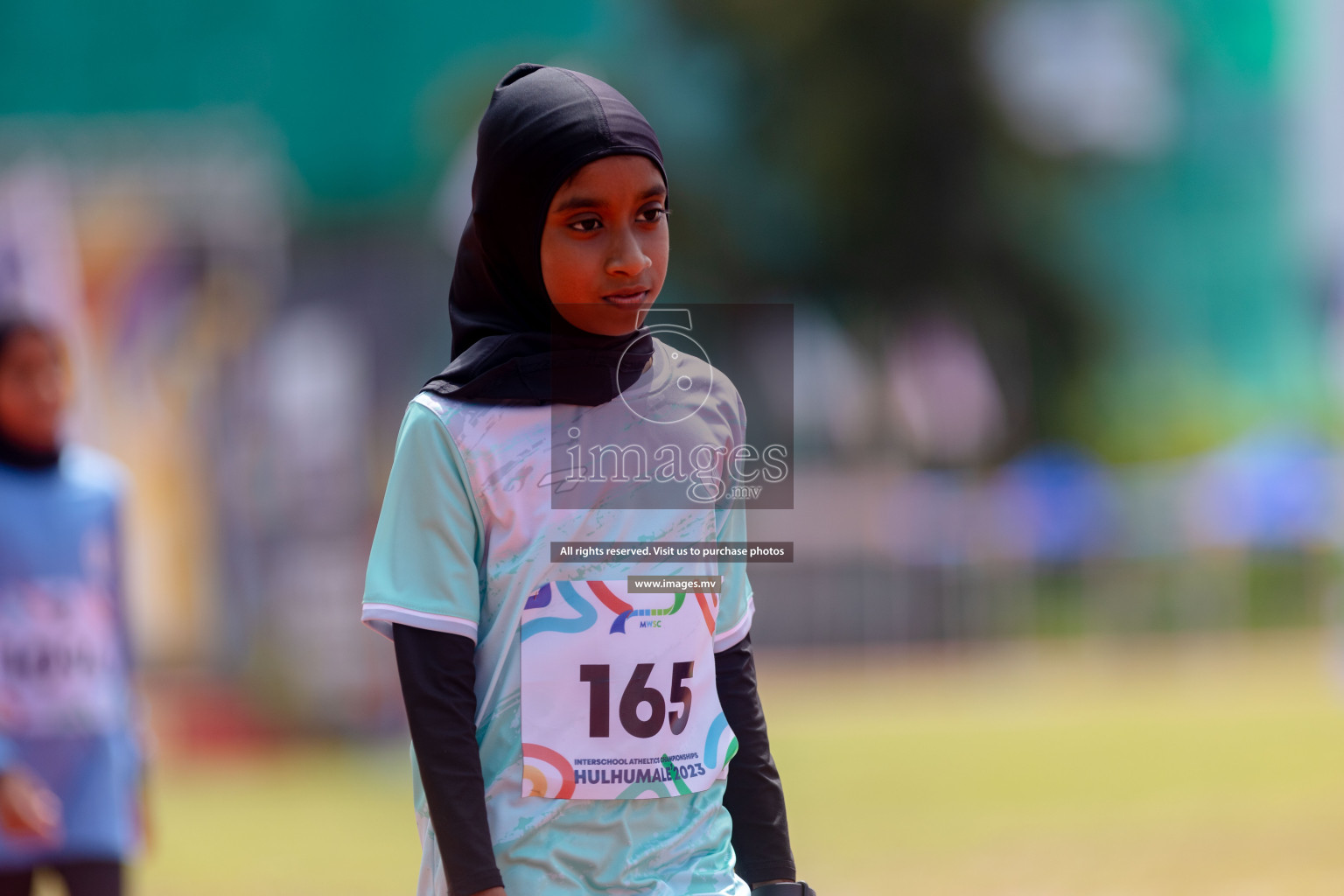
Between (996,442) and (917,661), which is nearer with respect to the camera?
(917,661)

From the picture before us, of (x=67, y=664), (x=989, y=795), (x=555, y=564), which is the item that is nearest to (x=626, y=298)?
(x=555, y=564)

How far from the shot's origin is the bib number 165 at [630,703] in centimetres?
229

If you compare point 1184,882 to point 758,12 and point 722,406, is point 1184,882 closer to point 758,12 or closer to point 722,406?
point 722,406

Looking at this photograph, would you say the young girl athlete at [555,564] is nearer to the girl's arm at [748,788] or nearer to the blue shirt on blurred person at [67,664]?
the girl's arm at [748,788]

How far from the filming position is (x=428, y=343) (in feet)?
75.7

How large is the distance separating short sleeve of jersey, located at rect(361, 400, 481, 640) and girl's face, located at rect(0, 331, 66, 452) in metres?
2.60

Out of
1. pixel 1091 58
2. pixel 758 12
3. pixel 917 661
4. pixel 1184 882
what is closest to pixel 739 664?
pixel 1184 882

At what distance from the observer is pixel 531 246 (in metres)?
2.34

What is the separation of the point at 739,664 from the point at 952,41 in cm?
2516

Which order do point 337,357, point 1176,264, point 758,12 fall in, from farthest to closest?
point 1176,264 → point 758,12 → point 337,357

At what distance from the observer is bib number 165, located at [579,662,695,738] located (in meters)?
2.29

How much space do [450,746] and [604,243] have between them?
679 mm

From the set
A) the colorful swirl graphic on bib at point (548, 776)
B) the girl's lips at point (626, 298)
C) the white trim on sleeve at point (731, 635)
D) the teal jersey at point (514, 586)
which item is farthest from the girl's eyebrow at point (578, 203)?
the colorful swirl graphic on bib at point (548, 776)

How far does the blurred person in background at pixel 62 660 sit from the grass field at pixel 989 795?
9.16 ft
